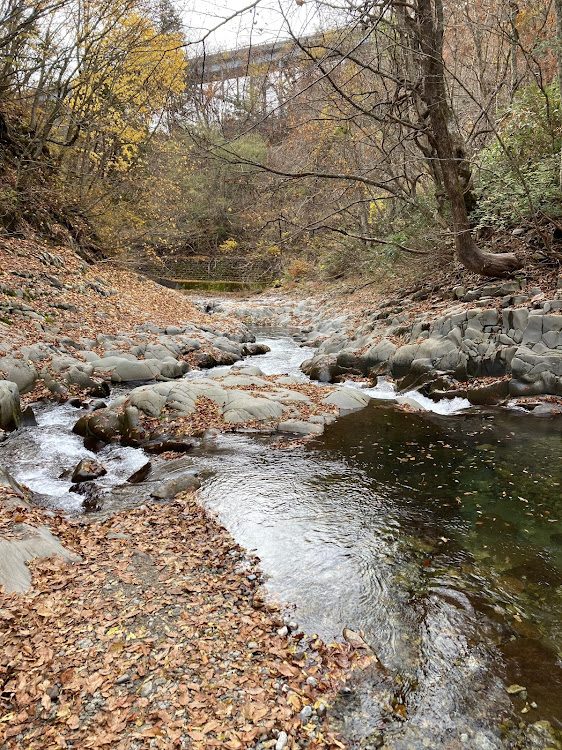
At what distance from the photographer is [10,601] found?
312cm

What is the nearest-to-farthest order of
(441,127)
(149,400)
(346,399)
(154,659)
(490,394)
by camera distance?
1. (154,659)
2. (441,127)
3. (149,400)
4. (490,394)
5. (346,399)

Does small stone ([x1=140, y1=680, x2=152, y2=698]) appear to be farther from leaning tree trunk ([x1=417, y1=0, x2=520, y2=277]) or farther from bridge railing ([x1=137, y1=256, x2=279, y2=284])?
bridge railing ([x1=137, y1=256, x2=279, y2=284])

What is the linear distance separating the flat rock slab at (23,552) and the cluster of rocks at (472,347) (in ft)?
24.4

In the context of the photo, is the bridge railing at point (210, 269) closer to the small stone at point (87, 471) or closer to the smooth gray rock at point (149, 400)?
the smooth gray rock at point (149, 400)

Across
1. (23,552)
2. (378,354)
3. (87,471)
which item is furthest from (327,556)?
(378,354)

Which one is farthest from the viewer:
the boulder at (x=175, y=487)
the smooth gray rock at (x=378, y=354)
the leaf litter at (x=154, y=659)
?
the smooth gray rock at (x=378, y=354)

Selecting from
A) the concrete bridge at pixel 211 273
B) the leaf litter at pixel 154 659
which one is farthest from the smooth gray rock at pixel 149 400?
the concrete bridge at pixel 211 273

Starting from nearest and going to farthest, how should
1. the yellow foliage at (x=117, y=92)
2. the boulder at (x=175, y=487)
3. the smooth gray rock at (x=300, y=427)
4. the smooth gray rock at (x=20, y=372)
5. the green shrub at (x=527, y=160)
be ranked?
1. the boulder at (x=175, y=487)
2. the smooth gray rock at (x=300, y=427)
3. the smooth gray rock at (x=20, y=372)
4. the green shrub at (x=527, y=160)
5. the yellow foliage at (x=117, y=92)

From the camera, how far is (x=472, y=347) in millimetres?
9539

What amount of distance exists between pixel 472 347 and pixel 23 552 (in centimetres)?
862

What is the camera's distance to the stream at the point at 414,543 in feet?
9.37

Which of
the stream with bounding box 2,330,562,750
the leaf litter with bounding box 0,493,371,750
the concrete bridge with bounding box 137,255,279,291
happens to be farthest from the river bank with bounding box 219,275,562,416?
the concrete bridge with bounding box 137,255,279,291

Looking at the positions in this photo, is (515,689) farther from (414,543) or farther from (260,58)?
(260,58)

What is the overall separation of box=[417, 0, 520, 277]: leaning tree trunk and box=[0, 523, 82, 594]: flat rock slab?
6.75m
